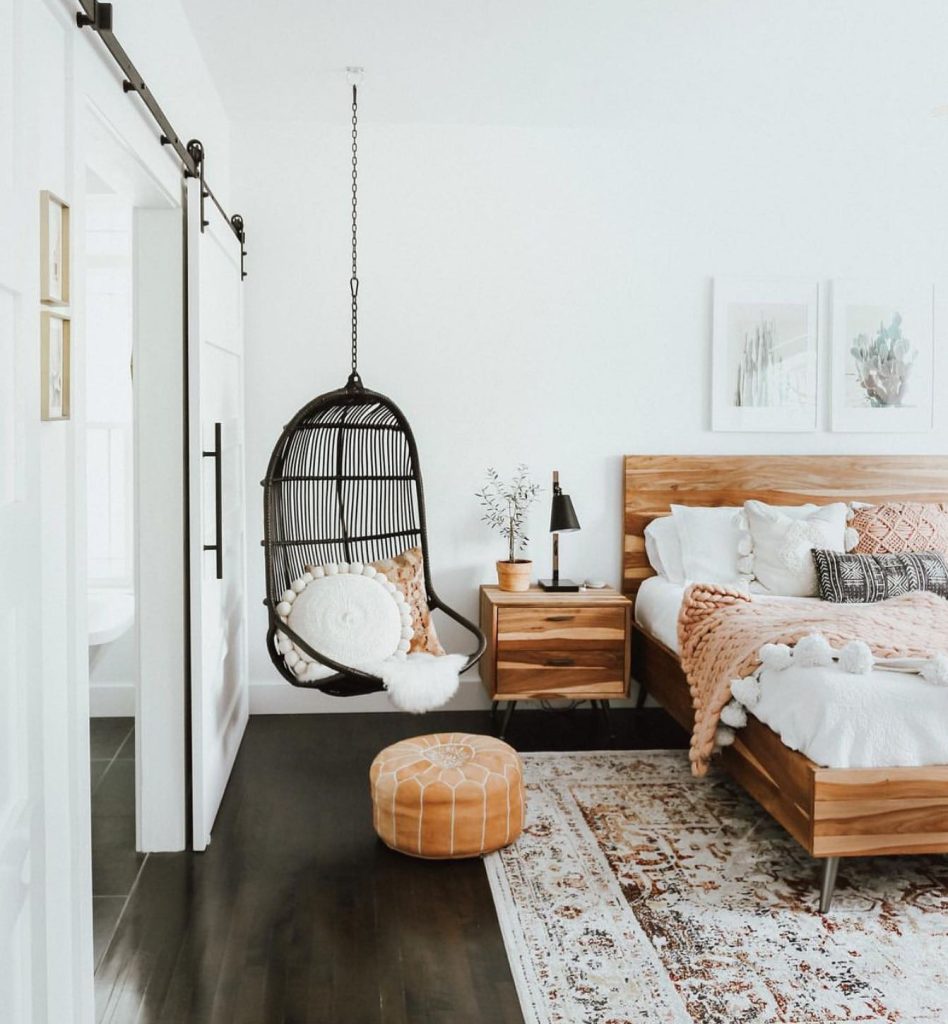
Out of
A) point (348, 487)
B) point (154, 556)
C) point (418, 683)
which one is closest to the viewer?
point (154, 556)

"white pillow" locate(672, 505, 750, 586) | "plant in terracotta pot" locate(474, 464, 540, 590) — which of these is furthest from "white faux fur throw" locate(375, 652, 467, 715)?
"white pillow" locate(672, 505, 750, 586)

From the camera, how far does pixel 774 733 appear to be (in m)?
2.90

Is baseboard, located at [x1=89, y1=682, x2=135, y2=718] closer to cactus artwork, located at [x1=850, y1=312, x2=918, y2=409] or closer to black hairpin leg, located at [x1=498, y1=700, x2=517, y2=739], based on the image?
black hairpin leg, located at [x1=498, y1=700, x2=517, y2=739]

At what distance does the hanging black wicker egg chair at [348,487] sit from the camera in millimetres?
3744

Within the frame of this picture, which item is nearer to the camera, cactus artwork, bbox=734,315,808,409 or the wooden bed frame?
the wooden bed frame

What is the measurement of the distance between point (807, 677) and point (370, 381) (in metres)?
2.45

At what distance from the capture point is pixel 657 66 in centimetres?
371

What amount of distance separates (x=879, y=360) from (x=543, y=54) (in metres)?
2.24

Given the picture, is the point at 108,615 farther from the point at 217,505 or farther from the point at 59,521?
the point at 59,521

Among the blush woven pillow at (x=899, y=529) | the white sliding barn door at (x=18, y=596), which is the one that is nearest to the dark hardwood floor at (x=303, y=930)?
the white sliding barn door at (x=18, y=596)

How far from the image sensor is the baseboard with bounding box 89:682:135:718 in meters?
4.45

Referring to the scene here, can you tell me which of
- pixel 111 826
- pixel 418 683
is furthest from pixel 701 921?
pixel 111 826

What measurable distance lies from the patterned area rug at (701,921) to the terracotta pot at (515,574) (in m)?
1.04

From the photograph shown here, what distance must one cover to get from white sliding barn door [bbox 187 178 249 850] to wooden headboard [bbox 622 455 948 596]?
1.77 metres
